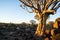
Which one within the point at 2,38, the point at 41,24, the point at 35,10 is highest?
the point at 35,10

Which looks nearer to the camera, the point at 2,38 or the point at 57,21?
the point at 2,38

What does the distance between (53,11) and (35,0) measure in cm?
254

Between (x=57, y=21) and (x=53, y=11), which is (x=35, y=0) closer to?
(x=53, y=11)

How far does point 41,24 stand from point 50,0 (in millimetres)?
3099

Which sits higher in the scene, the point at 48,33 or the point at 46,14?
the point at 46,14

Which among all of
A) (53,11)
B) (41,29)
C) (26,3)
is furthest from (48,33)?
(26,3)

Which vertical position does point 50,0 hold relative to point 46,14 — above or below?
above

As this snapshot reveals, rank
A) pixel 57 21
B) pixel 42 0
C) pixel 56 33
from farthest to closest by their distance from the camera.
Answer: pixel 57 21 < pixel 42 0 < pixel 56 33

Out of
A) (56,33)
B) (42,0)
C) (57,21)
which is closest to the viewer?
(56,33)

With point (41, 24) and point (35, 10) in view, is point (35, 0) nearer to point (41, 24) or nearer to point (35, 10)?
point (35, 10)

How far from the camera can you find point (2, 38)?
77.7 ft

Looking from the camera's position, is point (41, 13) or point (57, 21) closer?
point (41, 13)

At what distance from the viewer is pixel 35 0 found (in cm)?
2312

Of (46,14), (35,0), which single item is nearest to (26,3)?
(35,0)
